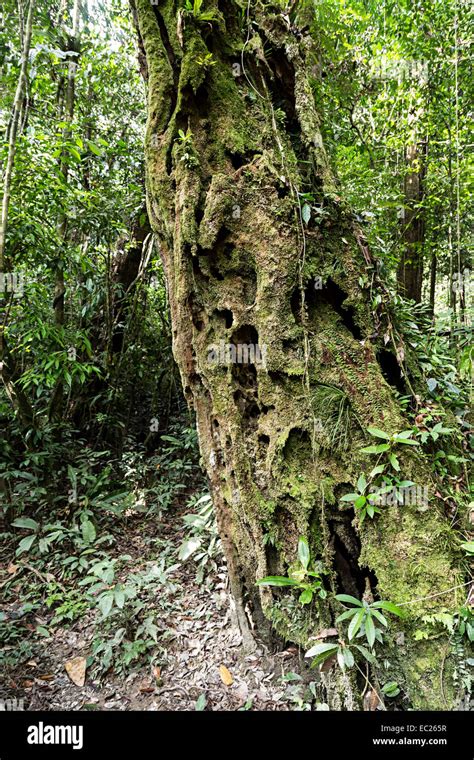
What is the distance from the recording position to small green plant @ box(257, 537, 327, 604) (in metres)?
2.25

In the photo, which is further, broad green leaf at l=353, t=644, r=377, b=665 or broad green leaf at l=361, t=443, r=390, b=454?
broad green leaf at l=361, t=443, r=390, b=454

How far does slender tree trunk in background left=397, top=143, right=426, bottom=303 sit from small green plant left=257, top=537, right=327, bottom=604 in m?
4.52

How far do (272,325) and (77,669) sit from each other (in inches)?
111

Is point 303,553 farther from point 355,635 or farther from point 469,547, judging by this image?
point 469,547

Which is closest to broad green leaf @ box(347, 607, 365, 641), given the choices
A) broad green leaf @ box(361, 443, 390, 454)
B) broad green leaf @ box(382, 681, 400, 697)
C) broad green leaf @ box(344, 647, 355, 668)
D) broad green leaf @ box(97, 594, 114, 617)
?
broad green leaf @ box(344, 647, 355, 668)

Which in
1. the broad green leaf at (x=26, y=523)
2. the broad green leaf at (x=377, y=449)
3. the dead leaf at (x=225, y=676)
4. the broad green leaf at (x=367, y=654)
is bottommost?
the dead leaf at (x=225, y=676)

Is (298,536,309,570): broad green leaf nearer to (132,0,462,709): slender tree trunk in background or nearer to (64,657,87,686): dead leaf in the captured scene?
(132,0,462,709): slender tree trunk in background

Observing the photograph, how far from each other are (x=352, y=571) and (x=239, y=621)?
3.16ft

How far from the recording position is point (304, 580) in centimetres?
239

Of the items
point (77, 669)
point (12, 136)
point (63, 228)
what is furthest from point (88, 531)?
point (12, 136)

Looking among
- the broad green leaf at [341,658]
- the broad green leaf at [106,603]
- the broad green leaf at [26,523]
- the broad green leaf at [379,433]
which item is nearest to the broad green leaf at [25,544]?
the broad green leaf at [26,523]

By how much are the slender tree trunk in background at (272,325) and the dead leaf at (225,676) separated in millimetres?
345

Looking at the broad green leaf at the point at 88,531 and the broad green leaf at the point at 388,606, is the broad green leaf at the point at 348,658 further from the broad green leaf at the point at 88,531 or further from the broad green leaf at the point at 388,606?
the broad green leaf at the point at 88,531

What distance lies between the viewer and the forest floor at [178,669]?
8.52 feet
